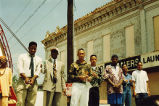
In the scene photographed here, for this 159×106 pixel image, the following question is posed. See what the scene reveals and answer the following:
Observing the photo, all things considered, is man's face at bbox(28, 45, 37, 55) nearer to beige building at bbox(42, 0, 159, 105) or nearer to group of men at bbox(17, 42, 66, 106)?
group of men at bbox(17, 42, 66, 106)

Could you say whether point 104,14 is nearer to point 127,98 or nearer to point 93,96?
point 127,98

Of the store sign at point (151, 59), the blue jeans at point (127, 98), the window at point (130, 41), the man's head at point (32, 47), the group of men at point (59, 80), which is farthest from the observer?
the window at point (130, 41)

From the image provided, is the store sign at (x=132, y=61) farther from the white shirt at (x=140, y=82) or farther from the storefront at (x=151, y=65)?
the white shirt at (x=140, y=82)

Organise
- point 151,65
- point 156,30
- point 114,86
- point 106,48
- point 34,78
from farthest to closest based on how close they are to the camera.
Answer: point 106,48 → point 156,30 → point 151,65 → point 114,86 → point 34,78

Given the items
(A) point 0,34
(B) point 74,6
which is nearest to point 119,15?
(B) point 74,6

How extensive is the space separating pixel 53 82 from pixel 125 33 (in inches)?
572

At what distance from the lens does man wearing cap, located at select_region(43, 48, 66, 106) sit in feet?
21.9

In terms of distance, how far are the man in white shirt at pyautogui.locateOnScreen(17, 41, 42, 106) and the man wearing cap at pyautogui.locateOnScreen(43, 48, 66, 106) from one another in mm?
292

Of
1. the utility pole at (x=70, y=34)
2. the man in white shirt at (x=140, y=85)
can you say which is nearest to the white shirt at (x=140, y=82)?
the man in white shirt at (x=140, y=85)

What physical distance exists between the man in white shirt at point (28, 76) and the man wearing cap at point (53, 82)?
11.5 inches

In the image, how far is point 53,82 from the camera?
6.76 metres

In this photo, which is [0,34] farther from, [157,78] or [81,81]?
[157,78]

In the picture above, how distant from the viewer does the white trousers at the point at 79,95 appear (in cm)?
615

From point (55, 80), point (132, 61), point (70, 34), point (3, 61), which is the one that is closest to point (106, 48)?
point (132, 61)
